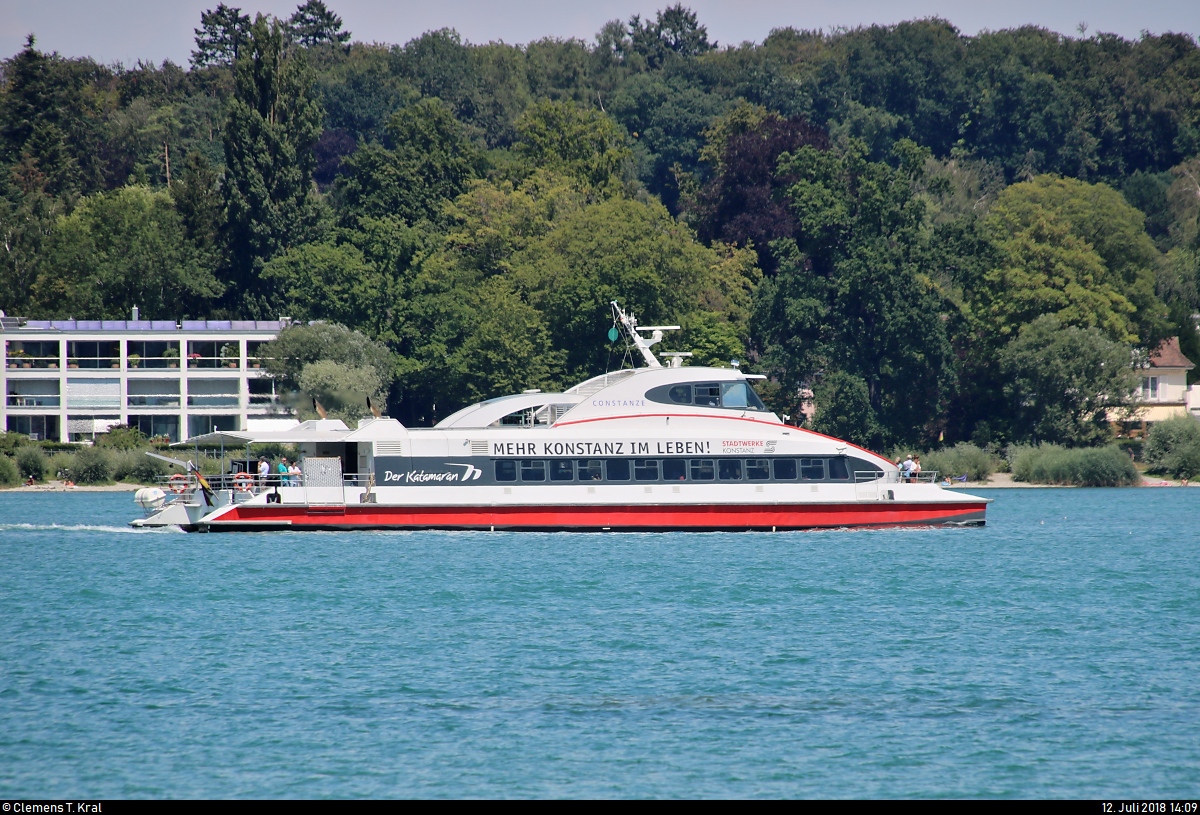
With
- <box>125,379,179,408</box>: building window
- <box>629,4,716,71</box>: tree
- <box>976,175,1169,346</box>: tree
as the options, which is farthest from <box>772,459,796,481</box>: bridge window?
<box>629,4,716,71</box>: tree

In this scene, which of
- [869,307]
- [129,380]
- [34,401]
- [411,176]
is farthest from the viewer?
[411,176]

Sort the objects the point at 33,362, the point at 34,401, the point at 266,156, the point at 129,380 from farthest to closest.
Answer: the point at 266,156
the point at 33,362
the point at 129,380
the point at 34,401

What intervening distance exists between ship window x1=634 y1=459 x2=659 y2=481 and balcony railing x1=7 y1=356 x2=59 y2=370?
149 feet

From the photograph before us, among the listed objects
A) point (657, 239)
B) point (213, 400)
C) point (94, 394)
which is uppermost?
point (657, 239)

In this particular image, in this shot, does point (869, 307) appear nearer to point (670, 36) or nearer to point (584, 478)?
point (584, 478)

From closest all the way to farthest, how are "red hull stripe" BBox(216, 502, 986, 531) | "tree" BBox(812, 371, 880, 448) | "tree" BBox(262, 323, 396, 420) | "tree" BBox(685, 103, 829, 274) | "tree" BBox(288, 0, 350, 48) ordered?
"red hull stripe" BBox(216, 502, 986, 531)
"tree" BBox(262, 323, 396, 420)
"tree" BBox(812, 371, 880, 448)
"tree" BBox(685, 103, 829, 274)
"tree" BBox(288, 0, 350, 48)

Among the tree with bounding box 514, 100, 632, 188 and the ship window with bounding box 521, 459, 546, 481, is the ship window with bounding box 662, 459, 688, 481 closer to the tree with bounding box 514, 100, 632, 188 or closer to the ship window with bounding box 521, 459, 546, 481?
the ship window with bounding box 521, 459, 546, 481

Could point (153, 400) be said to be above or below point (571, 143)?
below

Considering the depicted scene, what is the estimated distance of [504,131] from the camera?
116 metres

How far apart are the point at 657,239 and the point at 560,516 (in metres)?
35.5

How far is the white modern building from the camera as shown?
70500 mm

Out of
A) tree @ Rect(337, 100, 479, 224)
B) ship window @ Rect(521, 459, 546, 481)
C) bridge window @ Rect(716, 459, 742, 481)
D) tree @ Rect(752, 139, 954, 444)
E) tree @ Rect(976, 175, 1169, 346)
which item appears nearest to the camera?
ship window @ Rect(521, 459, 546, 481)

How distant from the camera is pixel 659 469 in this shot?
3488cm

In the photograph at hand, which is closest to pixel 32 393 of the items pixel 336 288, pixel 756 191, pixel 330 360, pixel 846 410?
pixel 336 288
